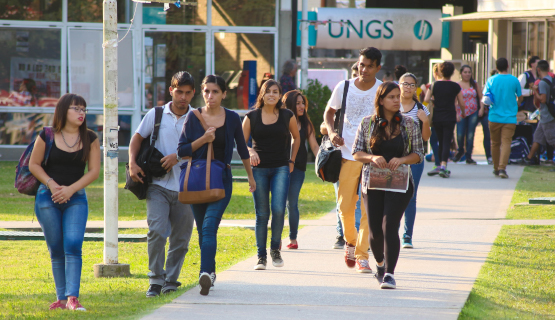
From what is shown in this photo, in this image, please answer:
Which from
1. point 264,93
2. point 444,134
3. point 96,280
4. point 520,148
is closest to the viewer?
point 96,280

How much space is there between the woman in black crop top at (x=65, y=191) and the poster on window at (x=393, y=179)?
2.08m

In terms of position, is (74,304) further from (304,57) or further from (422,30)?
(422,30)

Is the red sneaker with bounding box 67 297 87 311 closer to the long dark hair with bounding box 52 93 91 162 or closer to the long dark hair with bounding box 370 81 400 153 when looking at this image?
the long dark hair with bounding box 52 93 91 162

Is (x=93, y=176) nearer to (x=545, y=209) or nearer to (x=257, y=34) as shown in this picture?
(x=545, y=209)

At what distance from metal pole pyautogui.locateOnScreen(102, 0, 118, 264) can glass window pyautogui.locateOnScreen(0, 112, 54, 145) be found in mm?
11414

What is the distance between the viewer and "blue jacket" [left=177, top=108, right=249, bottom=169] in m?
5.59

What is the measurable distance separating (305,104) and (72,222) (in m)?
3.27

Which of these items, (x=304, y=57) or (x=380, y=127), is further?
(x=304, y=57)

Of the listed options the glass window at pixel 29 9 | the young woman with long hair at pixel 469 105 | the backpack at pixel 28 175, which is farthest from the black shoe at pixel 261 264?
the glass window at pixel 29 9

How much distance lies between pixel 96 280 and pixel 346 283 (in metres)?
2.14

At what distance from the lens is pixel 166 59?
57.8 feet

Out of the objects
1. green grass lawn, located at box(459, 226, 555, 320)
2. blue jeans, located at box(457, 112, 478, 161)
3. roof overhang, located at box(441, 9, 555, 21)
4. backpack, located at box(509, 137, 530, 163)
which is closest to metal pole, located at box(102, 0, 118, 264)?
green grass lawn, located at box(459, 226, 555, 320)

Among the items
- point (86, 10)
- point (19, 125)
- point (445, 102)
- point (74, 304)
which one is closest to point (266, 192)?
point (74, 304)

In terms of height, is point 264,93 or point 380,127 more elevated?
→ point 264,93
